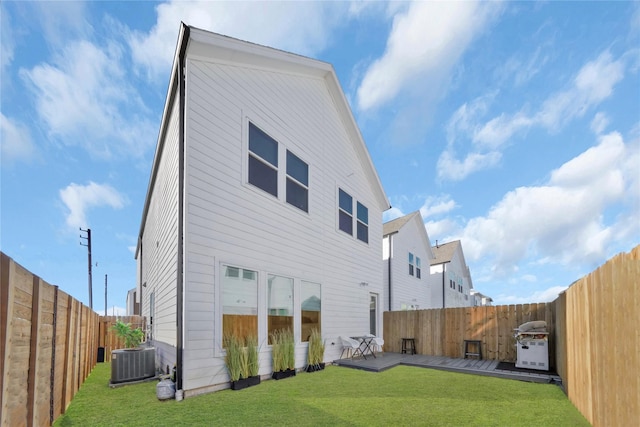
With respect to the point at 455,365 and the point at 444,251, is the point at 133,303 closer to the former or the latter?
the point at 444,251

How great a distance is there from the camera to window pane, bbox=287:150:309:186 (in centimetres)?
866

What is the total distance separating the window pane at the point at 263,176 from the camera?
752 centimetres

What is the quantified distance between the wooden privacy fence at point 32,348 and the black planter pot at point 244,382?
8.03 feet

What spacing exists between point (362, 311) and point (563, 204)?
485 inches

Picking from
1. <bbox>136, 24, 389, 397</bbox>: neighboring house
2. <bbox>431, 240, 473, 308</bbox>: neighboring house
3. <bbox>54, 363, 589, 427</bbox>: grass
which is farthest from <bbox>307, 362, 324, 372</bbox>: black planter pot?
<bbox>431, 240, 473, 308</bbox>: neighboring house

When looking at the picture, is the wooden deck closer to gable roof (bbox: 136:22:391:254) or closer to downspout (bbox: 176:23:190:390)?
downspout (bbox: 176:23:190:390)

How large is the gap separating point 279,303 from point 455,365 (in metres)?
4.84

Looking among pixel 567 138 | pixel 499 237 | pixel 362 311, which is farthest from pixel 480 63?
pixel 499 237

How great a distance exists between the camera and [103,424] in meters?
4.34

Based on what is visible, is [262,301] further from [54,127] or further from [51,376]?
[54,127]

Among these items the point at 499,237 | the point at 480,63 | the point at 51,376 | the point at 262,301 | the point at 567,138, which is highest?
the point at 480,63

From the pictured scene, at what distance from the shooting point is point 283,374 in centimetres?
723

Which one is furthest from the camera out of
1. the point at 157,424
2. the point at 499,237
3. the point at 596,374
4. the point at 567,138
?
the point at 499,237

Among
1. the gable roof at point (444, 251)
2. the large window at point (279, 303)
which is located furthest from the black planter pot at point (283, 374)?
the gable roof at point (444, 251)
